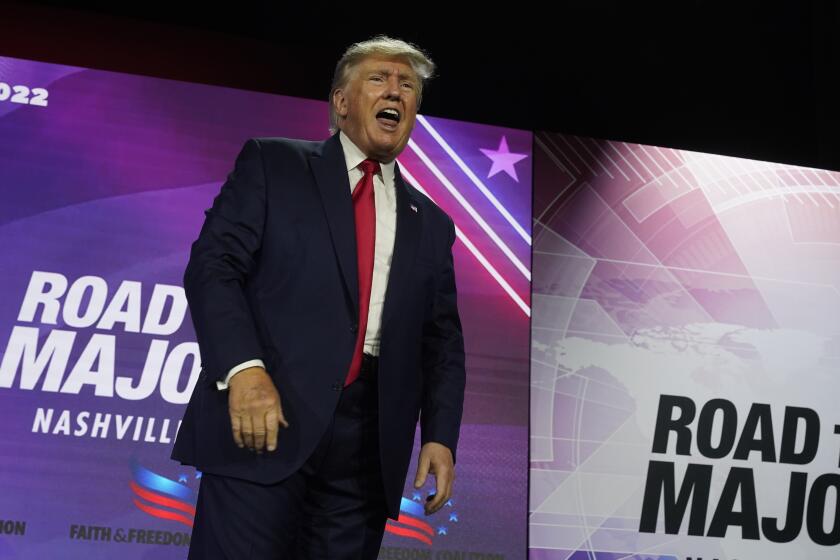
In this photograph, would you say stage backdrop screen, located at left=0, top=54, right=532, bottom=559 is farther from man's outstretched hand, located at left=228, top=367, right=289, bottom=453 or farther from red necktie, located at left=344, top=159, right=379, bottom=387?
man's outstretched hand, located at left=228, top=367, right=289, bottom=453

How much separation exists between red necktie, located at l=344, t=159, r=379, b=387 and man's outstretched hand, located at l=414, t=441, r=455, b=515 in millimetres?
229

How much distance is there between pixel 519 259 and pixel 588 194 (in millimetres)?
458

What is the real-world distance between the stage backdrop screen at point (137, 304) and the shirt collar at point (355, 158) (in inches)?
70.9

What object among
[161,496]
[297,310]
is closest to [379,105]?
[297,310]

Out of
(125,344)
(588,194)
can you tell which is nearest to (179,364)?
(125,344)

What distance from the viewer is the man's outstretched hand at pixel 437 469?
69.5 inches

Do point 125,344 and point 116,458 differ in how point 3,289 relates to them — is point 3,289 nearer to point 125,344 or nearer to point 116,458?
point 125,344

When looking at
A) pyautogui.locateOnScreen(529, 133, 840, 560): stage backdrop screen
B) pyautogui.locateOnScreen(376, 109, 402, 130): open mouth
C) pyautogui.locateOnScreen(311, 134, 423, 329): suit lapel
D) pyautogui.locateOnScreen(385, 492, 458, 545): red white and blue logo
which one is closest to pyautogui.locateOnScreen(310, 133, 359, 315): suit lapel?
pyautogui.locateOnScreen(311, 134, 423, 329): suit lapel

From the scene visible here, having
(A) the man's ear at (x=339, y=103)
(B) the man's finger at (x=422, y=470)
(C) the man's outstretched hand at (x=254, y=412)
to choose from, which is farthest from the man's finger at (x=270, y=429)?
(A) the man's ear at (x=339, y=103)

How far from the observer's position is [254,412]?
146 cm

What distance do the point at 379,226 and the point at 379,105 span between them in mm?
276

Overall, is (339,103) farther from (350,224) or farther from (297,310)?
(297,310)

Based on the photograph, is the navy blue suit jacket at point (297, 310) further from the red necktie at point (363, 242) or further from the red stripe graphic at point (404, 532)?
the red stripe graphic at point (404, 532)

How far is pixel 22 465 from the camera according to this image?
3297 millimetres
